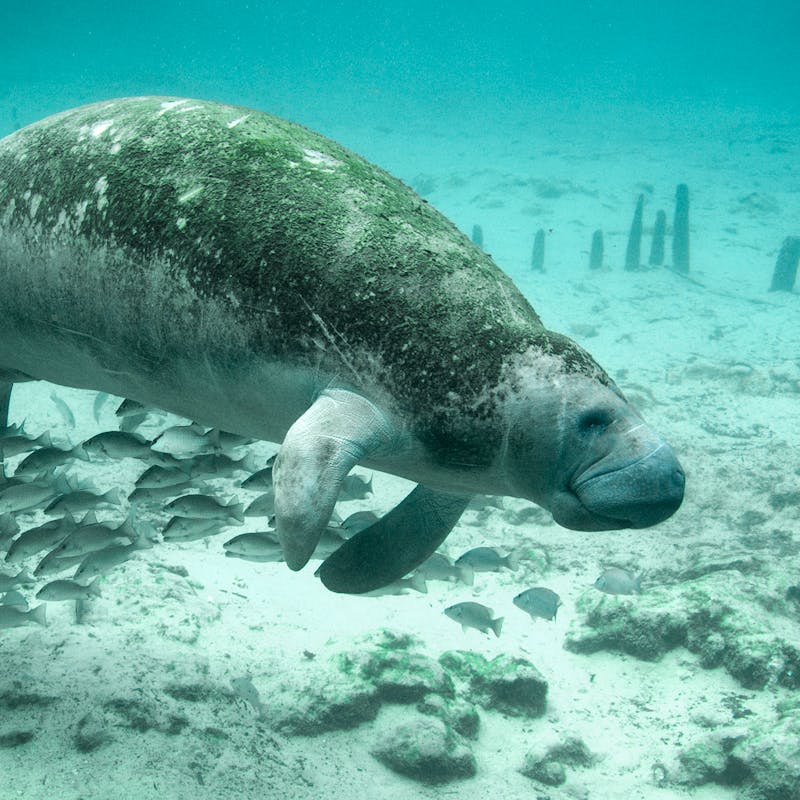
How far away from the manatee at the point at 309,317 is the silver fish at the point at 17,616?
2.52m

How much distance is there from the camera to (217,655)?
5680 millimetres

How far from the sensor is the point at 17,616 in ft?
15.5

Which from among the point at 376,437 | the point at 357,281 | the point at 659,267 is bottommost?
the point at 376,437

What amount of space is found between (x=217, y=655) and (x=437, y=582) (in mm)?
3604

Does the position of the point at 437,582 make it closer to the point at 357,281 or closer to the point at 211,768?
the point at 211,768

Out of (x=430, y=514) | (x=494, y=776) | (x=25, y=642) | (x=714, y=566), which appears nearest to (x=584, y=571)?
(x=714, y=566)

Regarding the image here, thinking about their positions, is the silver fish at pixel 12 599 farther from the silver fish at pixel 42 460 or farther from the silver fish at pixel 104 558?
the silver fish at pixel 42 460

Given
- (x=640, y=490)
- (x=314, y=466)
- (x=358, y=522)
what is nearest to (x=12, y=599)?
(x=358, y=522)

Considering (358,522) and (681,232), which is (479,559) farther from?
(681,232)

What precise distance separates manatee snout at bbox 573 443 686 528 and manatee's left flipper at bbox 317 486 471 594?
3.83 feet

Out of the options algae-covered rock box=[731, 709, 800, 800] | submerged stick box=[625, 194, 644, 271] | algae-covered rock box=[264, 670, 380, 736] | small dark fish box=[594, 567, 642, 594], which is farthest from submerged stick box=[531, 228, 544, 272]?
algae-covered rock box=[264, 670, 380, 736]

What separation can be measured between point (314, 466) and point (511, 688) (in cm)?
475

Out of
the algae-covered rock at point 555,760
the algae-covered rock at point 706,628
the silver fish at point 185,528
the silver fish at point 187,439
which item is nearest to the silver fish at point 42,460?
the silver fish at point 187,439

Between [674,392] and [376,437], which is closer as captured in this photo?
[376,437]
